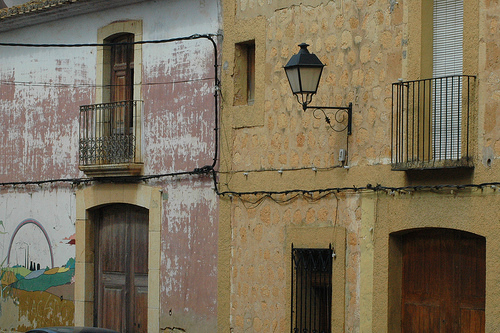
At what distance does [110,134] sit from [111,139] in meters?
0.21

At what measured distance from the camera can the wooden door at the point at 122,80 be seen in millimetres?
15016

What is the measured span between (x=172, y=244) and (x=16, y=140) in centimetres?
456

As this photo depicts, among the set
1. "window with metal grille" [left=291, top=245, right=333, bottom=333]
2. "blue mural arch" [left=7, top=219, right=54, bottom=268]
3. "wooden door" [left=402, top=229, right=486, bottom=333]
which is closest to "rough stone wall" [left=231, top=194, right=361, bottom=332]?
"window with metal grille" [left=291, top=245, right=333, bottom=333]

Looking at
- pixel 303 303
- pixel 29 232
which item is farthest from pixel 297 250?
pixel 29 232

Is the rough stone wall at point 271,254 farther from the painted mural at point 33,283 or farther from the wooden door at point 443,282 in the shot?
the painted mural at point 33,283

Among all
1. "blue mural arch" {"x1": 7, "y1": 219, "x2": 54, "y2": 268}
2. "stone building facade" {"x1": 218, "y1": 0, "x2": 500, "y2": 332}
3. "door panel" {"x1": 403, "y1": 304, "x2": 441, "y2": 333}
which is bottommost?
"door panel" {"x1": 403, "y1": 304, "x2": 441, "y2": 333}

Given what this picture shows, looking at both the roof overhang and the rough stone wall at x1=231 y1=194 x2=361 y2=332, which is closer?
the rough stone wall at x1=231 y1=194 x2=361 y2=332

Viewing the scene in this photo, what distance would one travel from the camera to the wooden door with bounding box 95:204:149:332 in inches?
587

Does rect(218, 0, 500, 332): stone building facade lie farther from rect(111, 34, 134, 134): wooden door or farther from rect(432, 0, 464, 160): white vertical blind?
rect(111, 34, 134, 134): wooden door

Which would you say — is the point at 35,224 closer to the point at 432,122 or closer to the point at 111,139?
the point at 111,139

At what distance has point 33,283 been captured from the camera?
54.1 feet

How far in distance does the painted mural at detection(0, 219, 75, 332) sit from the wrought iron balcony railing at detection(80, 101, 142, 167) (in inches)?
71.8

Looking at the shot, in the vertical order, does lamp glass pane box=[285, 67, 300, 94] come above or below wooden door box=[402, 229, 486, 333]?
above

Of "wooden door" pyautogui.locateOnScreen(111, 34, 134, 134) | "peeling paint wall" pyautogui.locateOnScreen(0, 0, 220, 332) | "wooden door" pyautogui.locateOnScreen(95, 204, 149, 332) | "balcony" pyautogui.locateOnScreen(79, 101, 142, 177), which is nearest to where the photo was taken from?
"peeling paint wall" pyautogui.locateOnScreen(0, 0, 220, 332)
